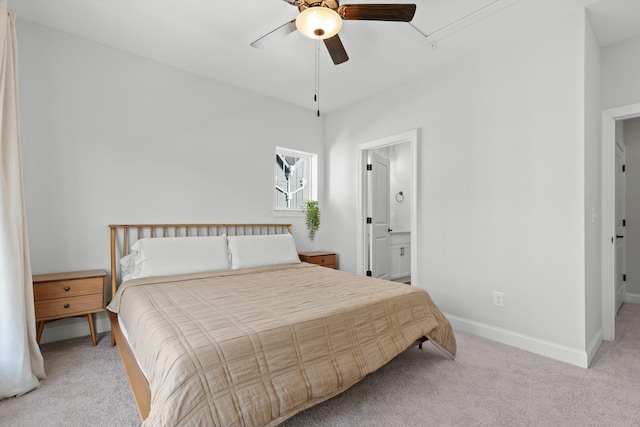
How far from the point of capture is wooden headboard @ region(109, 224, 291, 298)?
9.52 feet

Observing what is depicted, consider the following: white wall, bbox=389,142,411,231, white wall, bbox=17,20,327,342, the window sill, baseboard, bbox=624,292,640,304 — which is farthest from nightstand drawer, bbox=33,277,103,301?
baseboard, bbox=624,292,640,304

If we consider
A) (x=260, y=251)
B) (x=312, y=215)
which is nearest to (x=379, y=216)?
(x=312, y=215)

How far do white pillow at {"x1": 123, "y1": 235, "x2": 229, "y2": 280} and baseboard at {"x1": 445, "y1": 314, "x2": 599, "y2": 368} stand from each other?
2.47m

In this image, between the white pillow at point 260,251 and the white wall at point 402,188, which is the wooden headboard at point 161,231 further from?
the white wall at point 402,188

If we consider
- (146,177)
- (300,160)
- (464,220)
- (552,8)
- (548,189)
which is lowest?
(464,220)

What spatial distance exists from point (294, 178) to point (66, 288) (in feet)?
9.56

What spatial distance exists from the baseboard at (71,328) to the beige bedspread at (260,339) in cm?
68

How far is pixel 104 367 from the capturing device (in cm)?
222

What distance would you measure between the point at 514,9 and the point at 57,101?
393 centimetres

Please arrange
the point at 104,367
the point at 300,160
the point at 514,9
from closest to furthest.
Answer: the point at 104,367 → the point at 514,9 → the point at 300,160

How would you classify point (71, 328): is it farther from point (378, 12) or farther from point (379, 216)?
point (379, 216)

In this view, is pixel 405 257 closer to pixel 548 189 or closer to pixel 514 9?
pixel 548 189

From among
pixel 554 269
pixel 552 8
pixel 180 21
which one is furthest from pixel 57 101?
pixel 554 269

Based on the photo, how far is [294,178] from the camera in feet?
14.9
